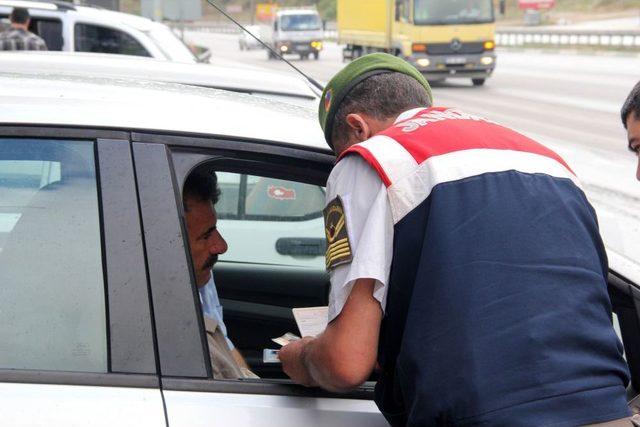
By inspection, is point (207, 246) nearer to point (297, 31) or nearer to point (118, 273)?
point (118, 273)

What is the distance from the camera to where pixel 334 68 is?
3638 centimetres

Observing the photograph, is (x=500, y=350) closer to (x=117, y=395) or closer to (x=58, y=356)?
(x=117, y=395)

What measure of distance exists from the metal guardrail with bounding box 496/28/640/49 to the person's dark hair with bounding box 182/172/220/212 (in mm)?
41463

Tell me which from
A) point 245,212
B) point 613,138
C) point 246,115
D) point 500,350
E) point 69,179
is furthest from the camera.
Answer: point 613,138

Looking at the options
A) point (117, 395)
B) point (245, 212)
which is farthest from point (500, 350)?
point (245, 212)

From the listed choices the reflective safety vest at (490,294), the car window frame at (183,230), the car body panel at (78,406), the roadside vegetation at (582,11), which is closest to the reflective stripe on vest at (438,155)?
the reflective safety vest at (490,294)

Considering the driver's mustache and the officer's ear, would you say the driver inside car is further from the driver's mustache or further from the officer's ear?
the officer's ear

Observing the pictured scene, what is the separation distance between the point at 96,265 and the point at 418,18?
22890 mm

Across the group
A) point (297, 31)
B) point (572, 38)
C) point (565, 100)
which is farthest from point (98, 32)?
point (572, 38)

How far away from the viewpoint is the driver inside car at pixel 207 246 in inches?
98.7

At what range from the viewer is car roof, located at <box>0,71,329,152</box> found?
1.99 m

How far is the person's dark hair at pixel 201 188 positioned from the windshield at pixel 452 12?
71.8 feet

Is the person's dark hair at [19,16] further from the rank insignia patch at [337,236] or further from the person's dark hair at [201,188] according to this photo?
the rank insignia patch at [337,236]

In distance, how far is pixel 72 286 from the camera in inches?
75.9
